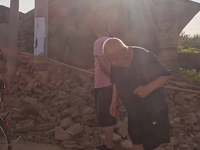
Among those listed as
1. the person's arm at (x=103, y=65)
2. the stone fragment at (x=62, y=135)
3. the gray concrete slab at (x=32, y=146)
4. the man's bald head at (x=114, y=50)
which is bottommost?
the gray concrete slab at (x=32, y=146)

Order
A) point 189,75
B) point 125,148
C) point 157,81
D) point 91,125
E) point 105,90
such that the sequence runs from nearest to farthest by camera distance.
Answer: point 157,81 → point 105,90 → point 125,148 → point 91,125 → point 189,75

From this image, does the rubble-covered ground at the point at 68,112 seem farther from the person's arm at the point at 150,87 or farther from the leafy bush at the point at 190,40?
the leafy bush at the point at 190,40

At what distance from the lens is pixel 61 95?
8.11 m

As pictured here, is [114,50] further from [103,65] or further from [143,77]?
[103,65]

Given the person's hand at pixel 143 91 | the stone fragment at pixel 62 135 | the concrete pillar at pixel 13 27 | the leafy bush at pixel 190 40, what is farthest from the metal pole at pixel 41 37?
the leafy bush at pixel 190 40

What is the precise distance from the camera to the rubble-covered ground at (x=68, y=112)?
20.6ft

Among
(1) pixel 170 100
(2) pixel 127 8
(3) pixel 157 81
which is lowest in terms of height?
A: (1) pixel 170 100

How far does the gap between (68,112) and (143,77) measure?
3.82 metres

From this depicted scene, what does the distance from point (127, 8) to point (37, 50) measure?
468 cm

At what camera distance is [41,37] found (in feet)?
28.0

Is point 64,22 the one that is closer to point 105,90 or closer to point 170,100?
point 170,100

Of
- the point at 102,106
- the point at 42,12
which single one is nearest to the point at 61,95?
the point at 42,12

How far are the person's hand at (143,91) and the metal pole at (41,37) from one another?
5.36 m

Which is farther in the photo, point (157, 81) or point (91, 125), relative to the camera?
point (91, 125)
